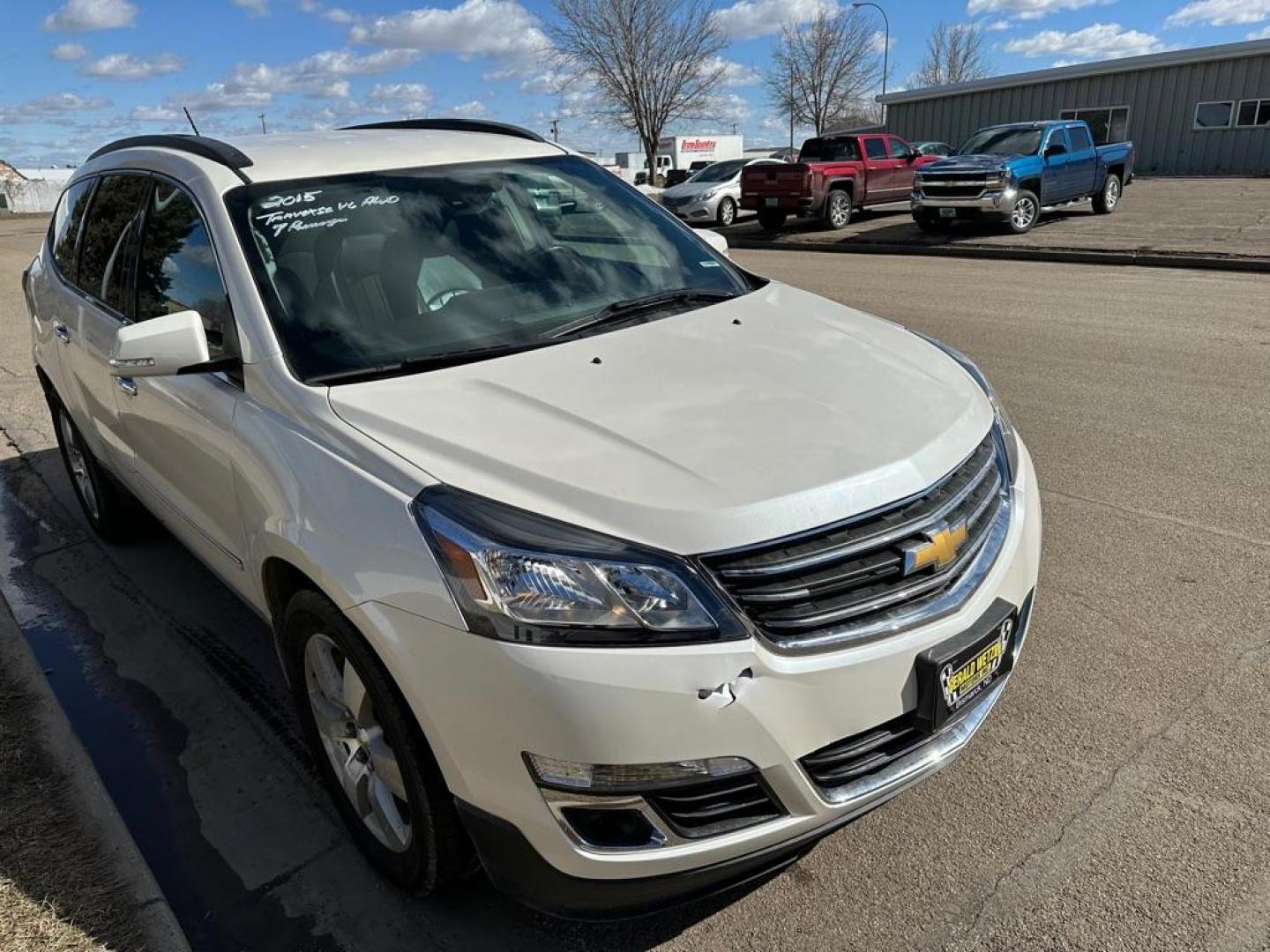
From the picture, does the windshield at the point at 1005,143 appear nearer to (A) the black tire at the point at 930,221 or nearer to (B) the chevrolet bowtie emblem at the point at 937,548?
(A) the black tire at the point at 930,221

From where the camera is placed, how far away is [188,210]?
3.17m

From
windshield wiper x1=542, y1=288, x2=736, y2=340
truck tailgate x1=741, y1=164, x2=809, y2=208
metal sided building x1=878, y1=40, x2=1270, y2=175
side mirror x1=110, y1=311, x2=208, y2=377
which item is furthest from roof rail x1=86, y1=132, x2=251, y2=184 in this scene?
metal sided building x1=878, y1=40, x2=1270, y2=175

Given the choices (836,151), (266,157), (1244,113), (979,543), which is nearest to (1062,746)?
(979,543)

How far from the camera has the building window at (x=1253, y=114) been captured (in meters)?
33.3

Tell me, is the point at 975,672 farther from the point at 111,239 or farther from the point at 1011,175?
the point at 1011,175

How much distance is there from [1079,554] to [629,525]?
296cm

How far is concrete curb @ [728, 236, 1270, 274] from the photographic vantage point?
42.3ft

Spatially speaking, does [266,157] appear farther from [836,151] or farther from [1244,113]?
[1244,113]

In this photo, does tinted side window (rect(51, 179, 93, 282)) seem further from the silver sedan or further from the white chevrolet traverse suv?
the silver sedan

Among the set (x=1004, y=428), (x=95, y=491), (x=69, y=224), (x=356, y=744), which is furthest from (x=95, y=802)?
(x=69, y=224)

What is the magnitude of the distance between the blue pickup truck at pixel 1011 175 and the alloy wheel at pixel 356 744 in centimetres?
1651

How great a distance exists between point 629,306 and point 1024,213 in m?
16.1

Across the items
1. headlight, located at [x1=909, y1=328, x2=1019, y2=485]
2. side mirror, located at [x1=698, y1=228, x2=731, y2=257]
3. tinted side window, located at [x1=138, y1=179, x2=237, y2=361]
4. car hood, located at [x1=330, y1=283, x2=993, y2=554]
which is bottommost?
headlight, located at [x1=909, y1=328, x2=1019, y2=485]

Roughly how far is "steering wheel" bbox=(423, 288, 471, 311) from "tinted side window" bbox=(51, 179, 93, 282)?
97.5 inches
